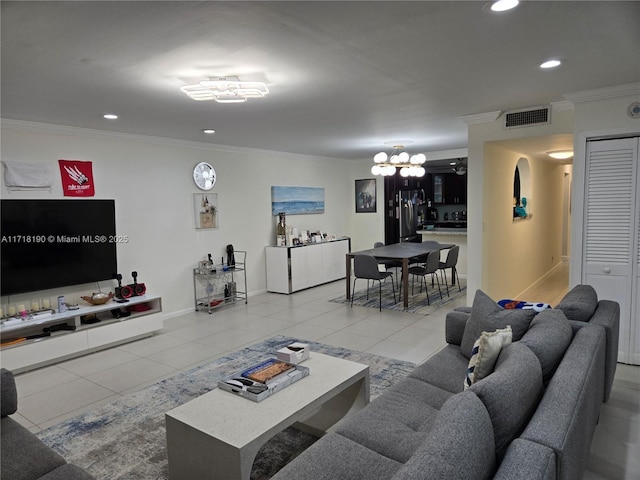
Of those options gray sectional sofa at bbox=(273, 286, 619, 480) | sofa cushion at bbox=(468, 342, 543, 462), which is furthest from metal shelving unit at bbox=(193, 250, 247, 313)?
sofa cushion at bbox=(468, 342, 543, 462)

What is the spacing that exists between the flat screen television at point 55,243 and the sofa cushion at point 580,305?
15.2 ft

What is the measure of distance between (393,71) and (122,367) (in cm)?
357

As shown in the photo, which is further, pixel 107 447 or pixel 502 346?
pixel 107 447

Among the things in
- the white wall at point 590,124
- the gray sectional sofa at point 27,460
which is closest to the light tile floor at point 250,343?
the gray sectional sofa at point 27,460

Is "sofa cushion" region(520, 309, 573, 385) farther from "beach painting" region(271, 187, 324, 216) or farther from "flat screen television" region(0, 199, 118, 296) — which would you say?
"beach painting" region(271, 187, 324, 216)

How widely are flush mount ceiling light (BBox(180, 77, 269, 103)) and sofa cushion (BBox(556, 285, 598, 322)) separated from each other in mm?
2602

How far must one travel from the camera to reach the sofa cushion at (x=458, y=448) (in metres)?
1.10

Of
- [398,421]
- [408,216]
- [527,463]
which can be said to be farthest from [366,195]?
[527,463]

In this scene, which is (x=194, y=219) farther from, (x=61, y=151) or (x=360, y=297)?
(x=360, y=297)

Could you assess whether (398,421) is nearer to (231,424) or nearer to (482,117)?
(231,424)

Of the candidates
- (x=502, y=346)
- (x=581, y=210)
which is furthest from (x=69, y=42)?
(x=581, y=210)

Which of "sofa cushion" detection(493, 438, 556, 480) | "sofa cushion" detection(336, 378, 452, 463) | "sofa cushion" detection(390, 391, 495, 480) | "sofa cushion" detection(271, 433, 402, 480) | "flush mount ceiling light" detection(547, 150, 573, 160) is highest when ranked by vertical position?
"flush mount ceiling light" detection(547, 150, 573, 160)

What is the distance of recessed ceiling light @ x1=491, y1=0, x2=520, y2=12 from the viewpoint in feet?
6.39

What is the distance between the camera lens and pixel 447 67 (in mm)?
2895
